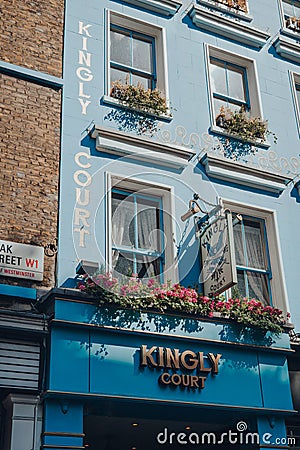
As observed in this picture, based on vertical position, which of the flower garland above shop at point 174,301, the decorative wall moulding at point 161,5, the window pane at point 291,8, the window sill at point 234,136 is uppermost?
the window pane at point 291,8

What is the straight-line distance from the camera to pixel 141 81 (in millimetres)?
12859

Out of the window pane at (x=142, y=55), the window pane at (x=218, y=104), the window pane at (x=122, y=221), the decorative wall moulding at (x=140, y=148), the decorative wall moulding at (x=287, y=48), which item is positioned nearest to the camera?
the window pane at (x=122, y=221)

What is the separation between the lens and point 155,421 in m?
10.6

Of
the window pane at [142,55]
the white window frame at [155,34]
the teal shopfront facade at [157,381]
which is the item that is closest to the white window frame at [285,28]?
the white window frame at [155,34]

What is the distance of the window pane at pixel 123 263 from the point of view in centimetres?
1075

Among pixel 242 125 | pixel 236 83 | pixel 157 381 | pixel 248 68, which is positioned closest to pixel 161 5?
pixel 236 83

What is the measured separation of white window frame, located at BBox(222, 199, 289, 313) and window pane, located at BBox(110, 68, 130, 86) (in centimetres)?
298

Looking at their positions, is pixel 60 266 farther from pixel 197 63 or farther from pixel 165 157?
pixel 197 63

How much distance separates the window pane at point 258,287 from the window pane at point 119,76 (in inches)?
172

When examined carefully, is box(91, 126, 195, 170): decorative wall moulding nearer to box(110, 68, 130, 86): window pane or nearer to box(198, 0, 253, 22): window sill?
box(110, 68, 130, 86): window pane

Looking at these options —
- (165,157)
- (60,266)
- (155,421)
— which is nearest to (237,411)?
(155,421)

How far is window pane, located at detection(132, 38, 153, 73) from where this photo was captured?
13008 millimetres

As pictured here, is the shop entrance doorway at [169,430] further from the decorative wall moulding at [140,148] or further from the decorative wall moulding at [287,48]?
the decorative wall moulding at [287,48]

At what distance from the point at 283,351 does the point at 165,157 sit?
156 inches
